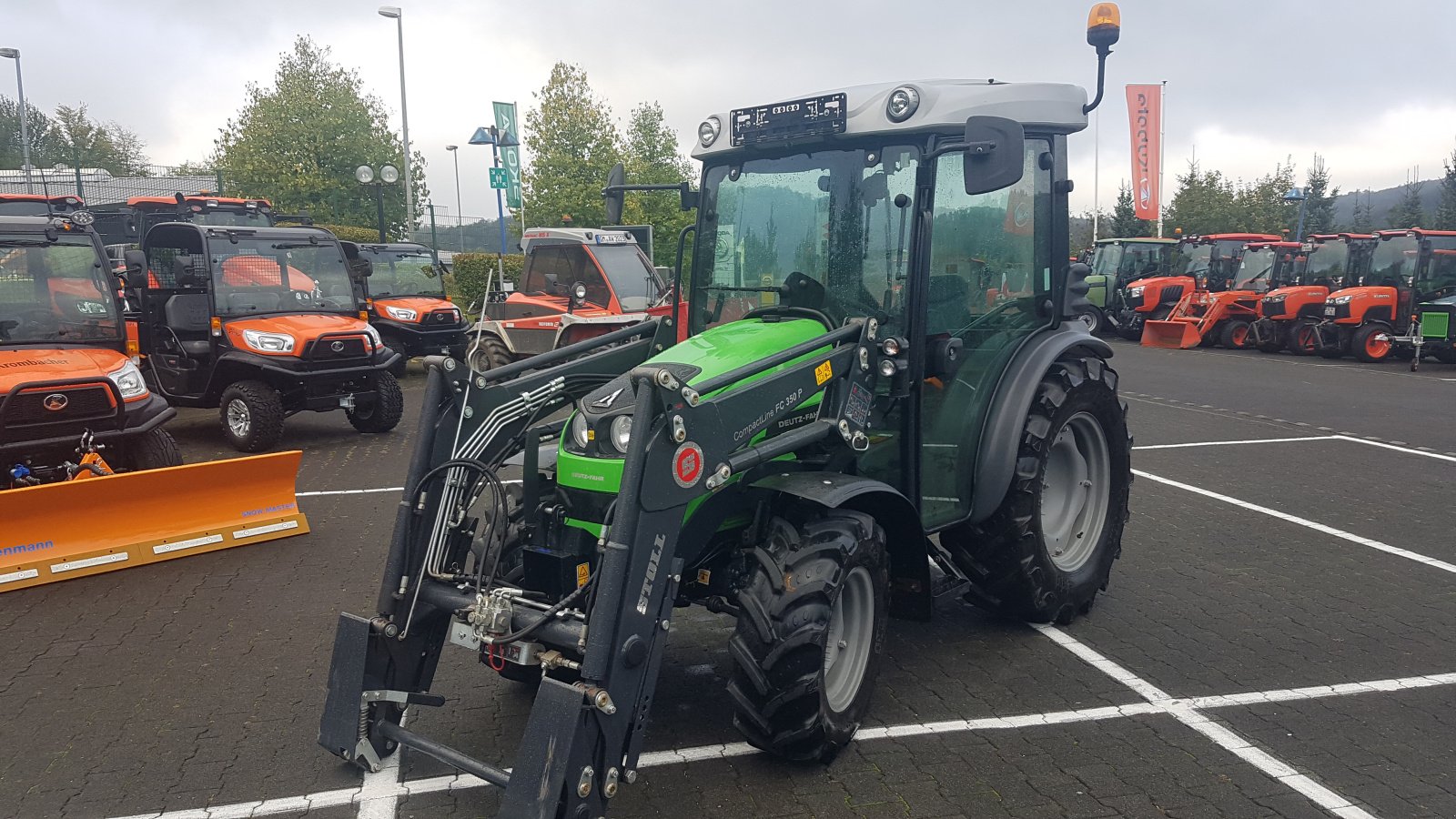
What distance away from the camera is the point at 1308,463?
964 centimetres

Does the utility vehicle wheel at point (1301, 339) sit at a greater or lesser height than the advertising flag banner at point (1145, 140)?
lesser

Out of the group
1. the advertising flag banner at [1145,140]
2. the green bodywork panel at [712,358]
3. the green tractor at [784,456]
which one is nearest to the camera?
the green tractor at [784,456]

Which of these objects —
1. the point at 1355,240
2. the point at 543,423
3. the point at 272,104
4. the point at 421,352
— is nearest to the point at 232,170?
the point at 272,104

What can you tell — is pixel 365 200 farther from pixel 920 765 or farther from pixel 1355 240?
pixel 920 765

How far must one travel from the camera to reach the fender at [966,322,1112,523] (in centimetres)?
478

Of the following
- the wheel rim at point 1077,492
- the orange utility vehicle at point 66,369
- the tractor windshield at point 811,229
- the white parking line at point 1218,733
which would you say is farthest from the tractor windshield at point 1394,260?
the orange utility vehicle at point 66,369

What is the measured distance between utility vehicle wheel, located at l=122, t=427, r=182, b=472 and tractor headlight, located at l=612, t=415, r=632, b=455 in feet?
17.7

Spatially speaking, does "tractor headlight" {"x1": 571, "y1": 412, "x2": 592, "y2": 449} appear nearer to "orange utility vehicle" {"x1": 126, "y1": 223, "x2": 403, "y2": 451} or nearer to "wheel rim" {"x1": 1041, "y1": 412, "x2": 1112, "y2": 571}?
"wheel rim" {"x1": 1041, "y1": 412, "x2": 1112, "y2": 571}

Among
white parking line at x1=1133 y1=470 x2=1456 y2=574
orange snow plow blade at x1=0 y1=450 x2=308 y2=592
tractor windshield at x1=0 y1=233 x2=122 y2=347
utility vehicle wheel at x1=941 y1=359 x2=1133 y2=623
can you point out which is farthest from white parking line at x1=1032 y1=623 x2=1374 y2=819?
tractor windshield at x1=0 y1=233 x2=122 y2=347

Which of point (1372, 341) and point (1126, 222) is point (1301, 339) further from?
point (1126, 222)

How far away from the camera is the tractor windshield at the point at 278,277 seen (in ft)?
35.0

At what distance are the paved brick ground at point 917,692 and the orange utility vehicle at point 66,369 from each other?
1386 millimetres

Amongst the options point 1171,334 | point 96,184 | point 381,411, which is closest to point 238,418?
point 381,411

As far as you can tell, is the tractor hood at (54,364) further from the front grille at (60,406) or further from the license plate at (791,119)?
the license plate at (791,119)
